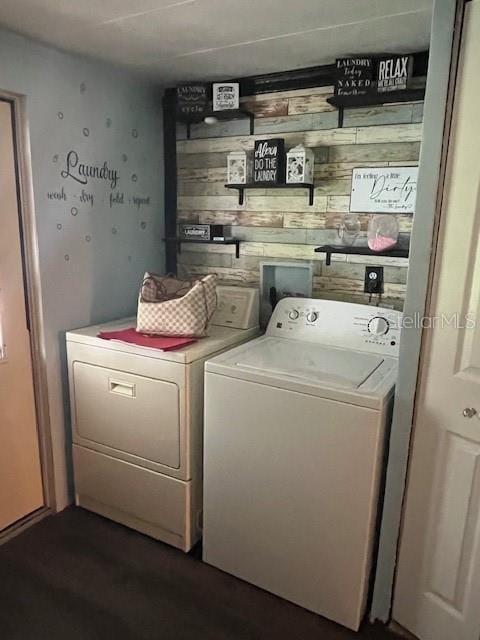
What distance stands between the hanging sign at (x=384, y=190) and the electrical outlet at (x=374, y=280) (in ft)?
0.89

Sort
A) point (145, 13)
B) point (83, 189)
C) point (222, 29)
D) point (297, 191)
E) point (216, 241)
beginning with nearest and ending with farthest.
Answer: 1. point (145, 13)
2. point (222, 29)
3. point (83, 189)
4. point (297, 191)
5. point (216, 241)

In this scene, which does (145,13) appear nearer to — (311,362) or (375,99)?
(375,99)

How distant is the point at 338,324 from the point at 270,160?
33.8 inches

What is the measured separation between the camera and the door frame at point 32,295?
6.35ft

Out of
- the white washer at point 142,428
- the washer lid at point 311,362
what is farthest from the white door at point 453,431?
the white washer at point 142,428

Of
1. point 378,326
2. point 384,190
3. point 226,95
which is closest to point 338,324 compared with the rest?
point 378,326

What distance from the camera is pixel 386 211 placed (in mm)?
Result: 2146

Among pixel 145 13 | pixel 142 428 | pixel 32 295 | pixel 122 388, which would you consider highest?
pixel 145 13

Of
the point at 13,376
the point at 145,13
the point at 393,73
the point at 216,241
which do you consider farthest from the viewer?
the point at 216,241

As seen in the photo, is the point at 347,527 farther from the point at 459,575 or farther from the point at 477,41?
the point at 477,41

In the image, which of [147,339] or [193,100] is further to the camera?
[193,100]

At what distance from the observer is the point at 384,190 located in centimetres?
214

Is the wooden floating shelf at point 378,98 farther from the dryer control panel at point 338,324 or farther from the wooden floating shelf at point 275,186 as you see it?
the dryer control panel at point 338,324

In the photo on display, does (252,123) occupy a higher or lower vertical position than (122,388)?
higher
